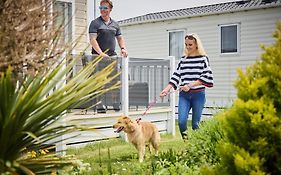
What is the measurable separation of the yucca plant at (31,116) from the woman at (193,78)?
4.91 metres

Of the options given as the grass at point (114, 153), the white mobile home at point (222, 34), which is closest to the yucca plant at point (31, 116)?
the grass at point (114, 153)

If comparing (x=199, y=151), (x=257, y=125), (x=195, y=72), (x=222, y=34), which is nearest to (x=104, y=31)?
(x=195, y=72)

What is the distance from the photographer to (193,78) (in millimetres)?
8562

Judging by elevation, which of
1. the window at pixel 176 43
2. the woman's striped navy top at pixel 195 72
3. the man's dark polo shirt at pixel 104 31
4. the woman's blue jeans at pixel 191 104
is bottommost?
the woman's blue jeans at pixel 191 104

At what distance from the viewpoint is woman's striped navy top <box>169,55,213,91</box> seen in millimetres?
8500

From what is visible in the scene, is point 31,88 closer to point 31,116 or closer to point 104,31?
point 31,116

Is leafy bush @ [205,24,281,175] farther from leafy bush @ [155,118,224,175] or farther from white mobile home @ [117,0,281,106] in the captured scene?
white mobile home @ [117,0,281,106]

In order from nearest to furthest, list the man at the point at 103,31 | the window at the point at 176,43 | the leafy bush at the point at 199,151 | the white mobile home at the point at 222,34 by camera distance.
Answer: the leafy bush at the point at 199,151 → the man at the point at 103,31 → the white mobile home at the point at 222,34 → the window at the point at 176,43

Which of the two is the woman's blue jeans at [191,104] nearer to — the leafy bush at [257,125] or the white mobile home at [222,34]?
the leafy bush at [257,125]

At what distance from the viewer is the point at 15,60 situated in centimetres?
369

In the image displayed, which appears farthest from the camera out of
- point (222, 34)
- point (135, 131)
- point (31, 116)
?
point (222, 34)

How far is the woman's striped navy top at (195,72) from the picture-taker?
335 inches

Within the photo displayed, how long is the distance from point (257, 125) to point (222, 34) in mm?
18964

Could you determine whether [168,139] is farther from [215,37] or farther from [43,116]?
[215,37]
